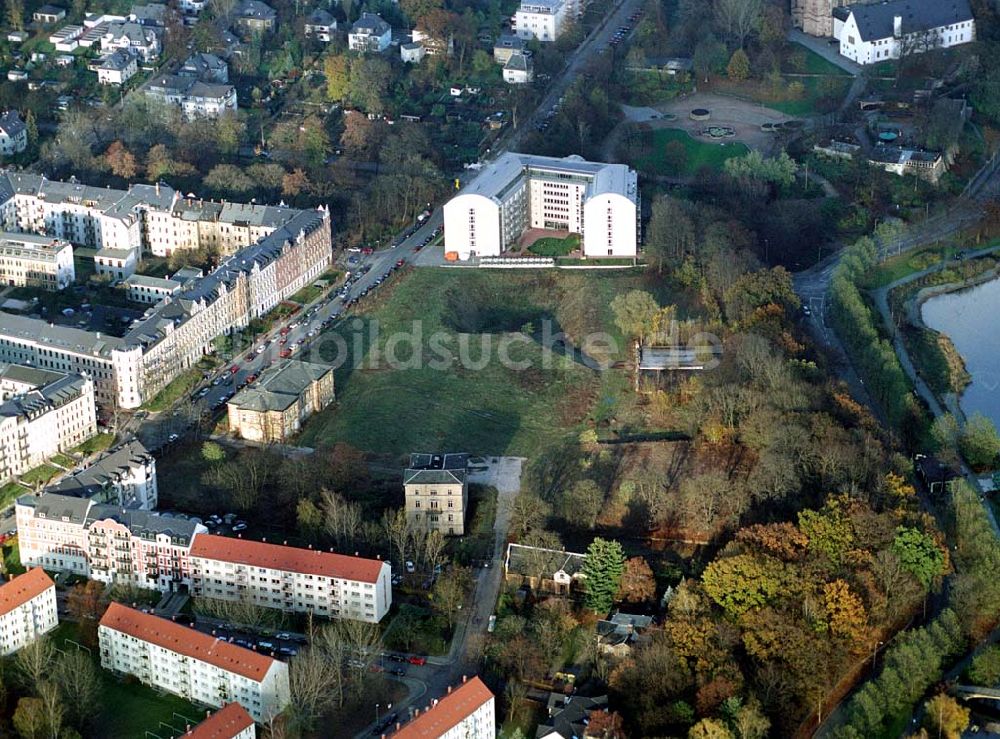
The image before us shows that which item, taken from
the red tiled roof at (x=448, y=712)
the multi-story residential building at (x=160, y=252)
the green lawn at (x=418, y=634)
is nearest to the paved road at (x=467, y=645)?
the green lawn at (x=418, y=634)

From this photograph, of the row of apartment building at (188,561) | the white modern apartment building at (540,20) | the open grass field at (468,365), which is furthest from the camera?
the white modern apartment building at (540,20)

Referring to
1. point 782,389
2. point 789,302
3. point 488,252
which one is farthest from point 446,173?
point 782,389

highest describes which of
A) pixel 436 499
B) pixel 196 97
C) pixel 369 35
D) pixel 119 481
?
pixel 369 35

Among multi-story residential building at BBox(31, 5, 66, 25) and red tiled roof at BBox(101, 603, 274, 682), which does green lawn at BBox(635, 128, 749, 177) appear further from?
red tiled roof at BBox(101, 603, 274, 682)

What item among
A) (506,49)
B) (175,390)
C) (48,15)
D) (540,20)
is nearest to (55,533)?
(175,390)

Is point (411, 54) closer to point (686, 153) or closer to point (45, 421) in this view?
point (686, 153)

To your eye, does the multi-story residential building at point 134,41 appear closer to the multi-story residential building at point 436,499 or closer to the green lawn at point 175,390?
the green lawn at point 175,390

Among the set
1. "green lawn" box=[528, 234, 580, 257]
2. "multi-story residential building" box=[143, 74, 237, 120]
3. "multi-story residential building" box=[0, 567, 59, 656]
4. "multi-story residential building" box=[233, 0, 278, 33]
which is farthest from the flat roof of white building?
"multi-story residential building" box=[0, 567, 59, 656]
